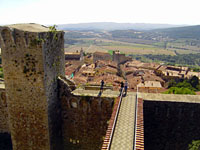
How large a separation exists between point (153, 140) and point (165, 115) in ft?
7.12

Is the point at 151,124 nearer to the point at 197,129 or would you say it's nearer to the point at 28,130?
the point at 197,129

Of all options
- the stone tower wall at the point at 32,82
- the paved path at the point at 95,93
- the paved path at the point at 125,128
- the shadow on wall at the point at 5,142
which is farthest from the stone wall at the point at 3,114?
the paved path at the point at 125,128

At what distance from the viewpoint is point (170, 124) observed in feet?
49.0

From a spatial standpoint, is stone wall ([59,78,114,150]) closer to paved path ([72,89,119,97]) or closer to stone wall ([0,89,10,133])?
paved path ([72,89,119,97])

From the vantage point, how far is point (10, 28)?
11.7 metres

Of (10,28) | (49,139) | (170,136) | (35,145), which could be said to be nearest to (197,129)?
(170,136)

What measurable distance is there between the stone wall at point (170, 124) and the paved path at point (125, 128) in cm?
184

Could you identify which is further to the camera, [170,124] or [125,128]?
[170,124]

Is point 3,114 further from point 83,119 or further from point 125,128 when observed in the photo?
point 125,128

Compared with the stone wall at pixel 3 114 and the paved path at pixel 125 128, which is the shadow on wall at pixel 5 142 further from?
the paved path at pixel 125 128

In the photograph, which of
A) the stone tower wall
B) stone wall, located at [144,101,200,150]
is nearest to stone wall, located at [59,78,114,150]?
the stone tower wall

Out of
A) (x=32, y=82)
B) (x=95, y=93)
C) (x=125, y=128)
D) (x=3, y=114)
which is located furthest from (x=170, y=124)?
(x=3, y=114)

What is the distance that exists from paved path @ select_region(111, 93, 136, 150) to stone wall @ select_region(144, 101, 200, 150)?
1837 millimetres

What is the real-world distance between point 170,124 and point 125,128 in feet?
17.2
